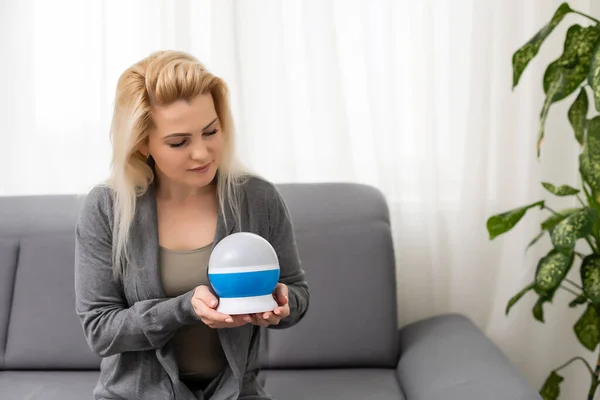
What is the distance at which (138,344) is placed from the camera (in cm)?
172

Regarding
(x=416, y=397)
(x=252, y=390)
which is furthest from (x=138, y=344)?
(x=416, y=397)

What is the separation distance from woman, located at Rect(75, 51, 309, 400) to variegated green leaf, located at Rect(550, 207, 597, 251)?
73 centimetres

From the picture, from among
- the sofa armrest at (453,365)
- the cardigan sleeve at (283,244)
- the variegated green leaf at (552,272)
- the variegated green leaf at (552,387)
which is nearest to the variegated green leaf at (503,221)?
the variegated green leaf at (552,272)

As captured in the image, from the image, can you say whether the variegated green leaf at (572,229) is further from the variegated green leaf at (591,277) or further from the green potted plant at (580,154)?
the variegated green leaf at (591,277)

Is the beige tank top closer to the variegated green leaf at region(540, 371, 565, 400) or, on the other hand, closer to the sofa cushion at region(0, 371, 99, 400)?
the sofa cushion at region(0, 371, 99, 400)

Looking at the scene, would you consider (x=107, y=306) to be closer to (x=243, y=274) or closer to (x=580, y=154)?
(x=243, y=274)

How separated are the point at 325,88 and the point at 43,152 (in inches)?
40.4

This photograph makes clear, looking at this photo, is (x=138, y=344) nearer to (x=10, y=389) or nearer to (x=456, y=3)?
(x=10, y=389)

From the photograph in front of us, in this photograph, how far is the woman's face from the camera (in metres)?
1.65

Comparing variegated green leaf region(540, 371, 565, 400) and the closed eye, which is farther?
variegated green leaf region(540, 371, 565, 400)

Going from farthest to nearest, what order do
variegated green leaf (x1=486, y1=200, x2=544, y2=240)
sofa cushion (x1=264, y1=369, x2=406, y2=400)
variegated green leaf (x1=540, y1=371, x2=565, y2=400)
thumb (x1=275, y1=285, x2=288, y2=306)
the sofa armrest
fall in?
variegated green leaf (x1=540, y1=371, x2=565, y2=400) → variegated green leaf (x1=486, y1=200, x2=544, y2=240) → sofa cushion (x1=264, y1=369, x2=406, y2=400) → the sofa armrest → thumb (x1=275, y1=285, x2=288, y2=306)

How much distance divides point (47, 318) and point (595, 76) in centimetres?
173

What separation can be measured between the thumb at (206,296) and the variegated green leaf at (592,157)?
1087 mm

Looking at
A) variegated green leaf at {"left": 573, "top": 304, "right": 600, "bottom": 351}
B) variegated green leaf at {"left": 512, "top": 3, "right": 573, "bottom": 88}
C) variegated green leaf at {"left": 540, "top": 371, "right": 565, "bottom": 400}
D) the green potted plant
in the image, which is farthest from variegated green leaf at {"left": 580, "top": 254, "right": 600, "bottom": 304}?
variegated green leaf at {"left": 512, "top": 3, "right": 573, "bottom": 88}
